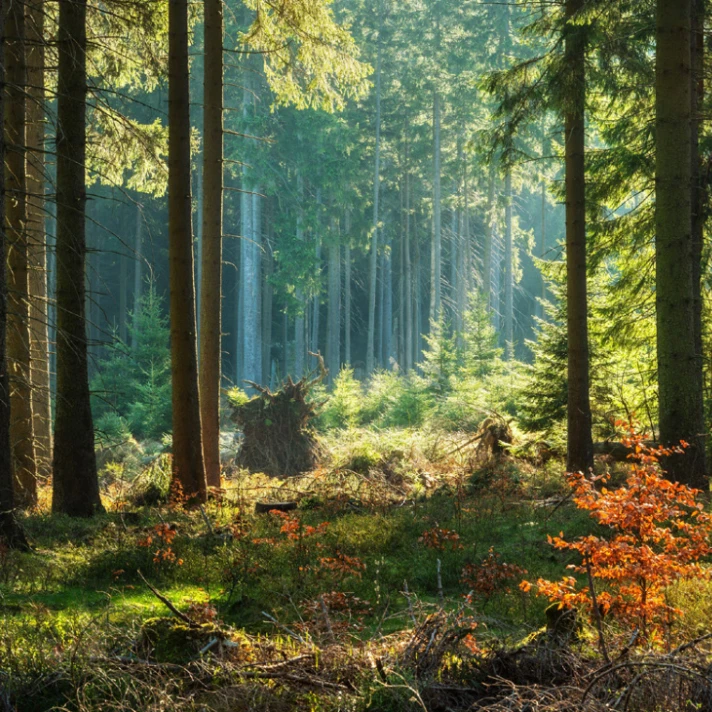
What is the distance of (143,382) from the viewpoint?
96.4 ft

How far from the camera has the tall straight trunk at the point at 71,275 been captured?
930 centimetres

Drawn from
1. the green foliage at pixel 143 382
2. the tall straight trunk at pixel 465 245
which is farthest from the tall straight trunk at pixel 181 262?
the tall straight trunk at pixel 465 245

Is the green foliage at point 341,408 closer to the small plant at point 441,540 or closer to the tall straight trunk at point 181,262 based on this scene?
the tall straight trunk at point 181,262

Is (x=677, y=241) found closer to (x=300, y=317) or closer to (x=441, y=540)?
(x=441, y=540)

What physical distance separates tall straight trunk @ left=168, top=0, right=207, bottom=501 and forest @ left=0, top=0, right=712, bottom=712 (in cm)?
3

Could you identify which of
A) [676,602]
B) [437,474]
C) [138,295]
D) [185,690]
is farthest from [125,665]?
[138,295]

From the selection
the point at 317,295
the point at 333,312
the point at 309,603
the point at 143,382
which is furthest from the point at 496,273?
the point at 309,603

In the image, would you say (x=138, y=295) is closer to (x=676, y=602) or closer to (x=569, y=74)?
(x=569, y=74)

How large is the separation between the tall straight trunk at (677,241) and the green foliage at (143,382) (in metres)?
17.2

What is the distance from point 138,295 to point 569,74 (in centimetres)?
2611

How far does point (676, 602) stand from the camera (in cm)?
582

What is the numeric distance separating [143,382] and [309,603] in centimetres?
2463

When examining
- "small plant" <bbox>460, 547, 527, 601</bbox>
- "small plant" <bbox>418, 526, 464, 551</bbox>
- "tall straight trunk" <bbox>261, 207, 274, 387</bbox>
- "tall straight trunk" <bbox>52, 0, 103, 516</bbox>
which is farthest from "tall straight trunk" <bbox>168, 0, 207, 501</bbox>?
"tall straight trunk" <bbox>261, 207, 274, 387</bbox>

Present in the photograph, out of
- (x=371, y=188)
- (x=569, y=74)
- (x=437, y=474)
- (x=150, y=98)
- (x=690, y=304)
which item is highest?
(x=150, y=98)
